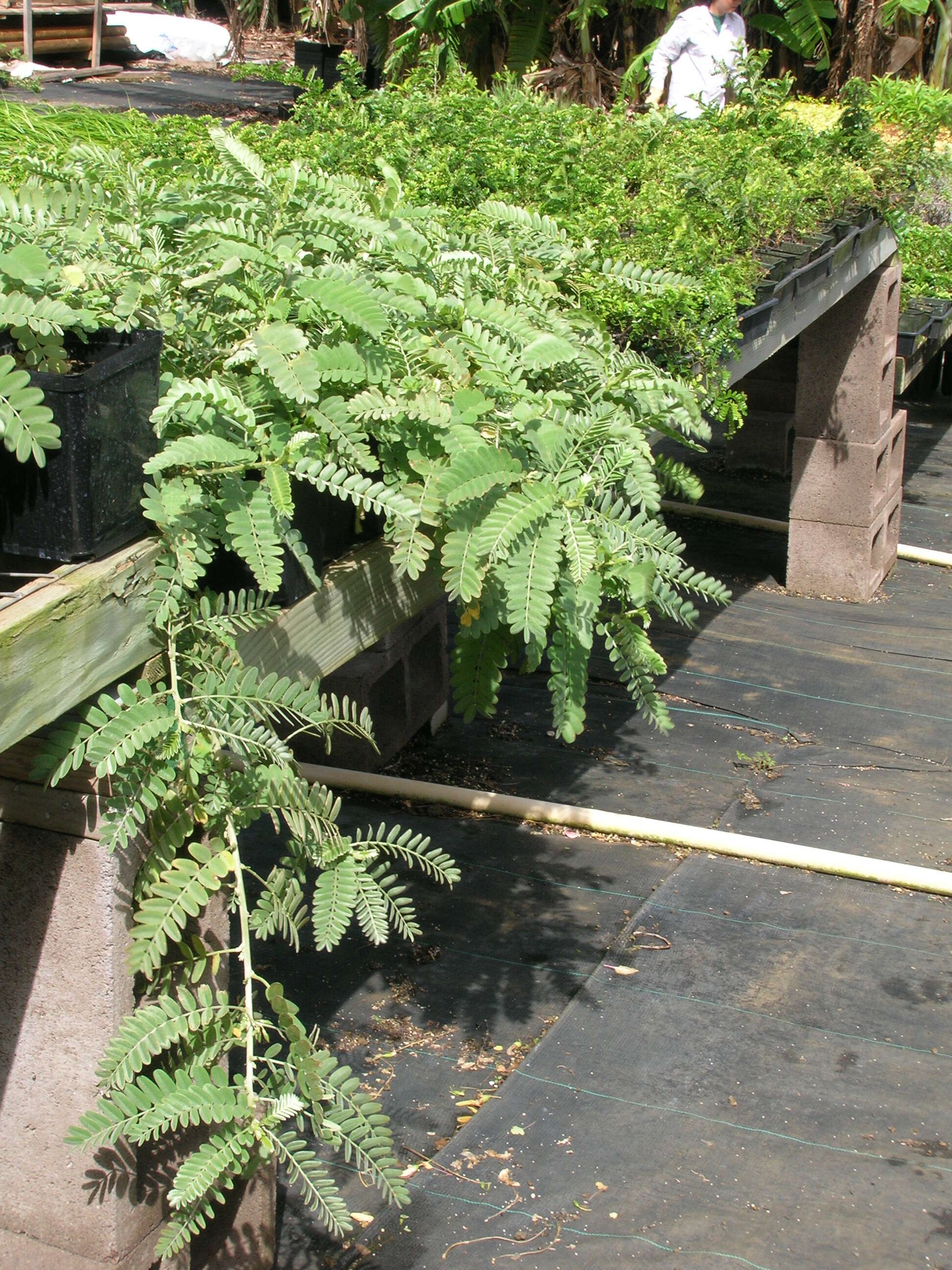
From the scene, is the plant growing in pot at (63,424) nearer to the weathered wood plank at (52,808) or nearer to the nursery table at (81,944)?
the nursery table at (81,944)

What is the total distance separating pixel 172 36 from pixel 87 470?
18720mm

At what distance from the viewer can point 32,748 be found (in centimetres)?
209

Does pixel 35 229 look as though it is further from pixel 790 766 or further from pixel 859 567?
pixel 859 567

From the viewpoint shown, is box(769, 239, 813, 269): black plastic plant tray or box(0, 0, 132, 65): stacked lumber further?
box(0, 0, 132, 65): stacked lumber

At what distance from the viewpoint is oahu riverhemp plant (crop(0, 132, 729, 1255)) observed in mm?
1887

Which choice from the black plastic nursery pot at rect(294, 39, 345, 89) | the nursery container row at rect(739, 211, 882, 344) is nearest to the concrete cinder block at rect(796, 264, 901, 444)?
the nursery container row at rect(739, 211, 882, 344)

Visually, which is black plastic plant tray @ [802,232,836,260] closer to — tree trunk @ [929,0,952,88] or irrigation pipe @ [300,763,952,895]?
irrigation pipe @ [300,763,952,895]

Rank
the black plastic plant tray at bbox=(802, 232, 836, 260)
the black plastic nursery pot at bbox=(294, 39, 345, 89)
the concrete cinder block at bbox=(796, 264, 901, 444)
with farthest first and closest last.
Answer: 1. the black plastic nursery pot at bbox=(294, 39, 345, 89)
2. the concrete cinder block at bbox=(796, 264, 901, 444)
3. the black plastic plant tray at bbox=(802, 232, 836, 260)

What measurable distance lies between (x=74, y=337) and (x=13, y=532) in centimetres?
42

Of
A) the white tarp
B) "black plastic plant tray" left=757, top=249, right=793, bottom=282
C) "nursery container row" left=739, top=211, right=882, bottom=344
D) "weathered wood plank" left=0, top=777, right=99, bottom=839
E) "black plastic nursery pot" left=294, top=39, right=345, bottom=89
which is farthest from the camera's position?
the white tarp

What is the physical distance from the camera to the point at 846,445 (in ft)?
28.1

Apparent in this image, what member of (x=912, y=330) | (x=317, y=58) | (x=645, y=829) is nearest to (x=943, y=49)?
(x=912, y=330)

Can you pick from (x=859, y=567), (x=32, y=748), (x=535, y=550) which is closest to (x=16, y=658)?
(x=32, y=748)

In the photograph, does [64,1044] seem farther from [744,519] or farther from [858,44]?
[858,44]
